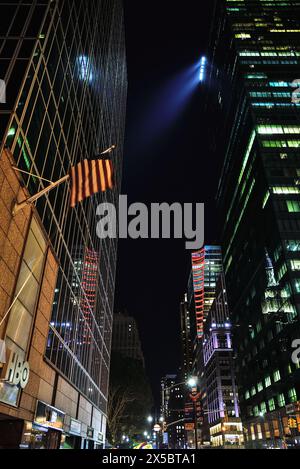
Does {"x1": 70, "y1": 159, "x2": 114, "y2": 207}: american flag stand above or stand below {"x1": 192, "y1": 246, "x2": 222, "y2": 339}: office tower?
below

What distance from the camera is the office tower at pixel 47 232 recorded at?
51.8 feet

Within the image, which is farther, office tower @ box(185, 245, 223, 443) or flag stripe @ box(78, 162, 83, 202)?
office tower @ box(185, 245, 223, 443)

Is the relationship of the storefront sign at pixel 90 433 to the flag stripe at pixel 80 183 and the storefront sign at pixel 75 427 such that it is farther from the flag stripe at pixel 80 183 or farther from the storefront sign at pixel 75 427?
the flag stripe at pixel 80 183

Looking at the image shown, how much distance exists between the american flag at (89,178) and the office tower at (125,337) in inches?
6939

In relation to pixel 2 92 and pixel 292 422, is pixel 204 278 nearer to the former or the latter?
pixel 292 422

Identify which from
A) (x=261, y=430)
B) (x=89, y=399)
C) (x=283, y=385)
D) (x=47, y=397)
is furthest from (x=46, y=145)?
(x=261, y=430)

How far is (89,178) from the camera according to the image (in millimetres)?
16312

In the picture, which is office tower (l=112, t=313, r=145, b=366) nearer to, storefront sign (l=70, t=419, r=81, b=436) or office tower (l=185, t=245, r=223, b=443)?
office tower (l=185, t=245, r=223, b=443)

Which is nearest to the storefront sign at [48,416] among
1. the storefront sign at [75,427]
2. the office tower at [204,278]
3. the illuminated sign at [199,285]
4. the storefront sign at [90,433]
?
the storefront sign at [75,427]

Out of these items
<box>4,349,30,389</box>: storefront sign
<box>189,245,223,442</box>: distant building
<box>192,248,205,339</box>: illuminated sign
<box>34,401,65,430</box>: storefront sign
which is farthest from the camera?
<box>192,248,205,339</box>: illuminated sign

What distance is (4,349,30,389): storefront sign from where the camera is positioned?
47.5 feet

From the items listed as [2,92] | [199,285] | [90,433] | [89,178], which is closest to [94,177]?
[89,178]

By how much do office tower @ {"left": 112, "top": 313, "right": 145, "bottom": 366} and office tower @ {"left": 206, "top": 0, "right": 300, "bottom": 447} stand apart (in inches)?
3318

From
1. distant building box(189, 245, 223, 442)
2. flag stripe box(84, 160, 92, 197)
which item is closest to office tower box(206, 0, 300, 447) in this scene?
distant building box(189, 245, 223, 442)
